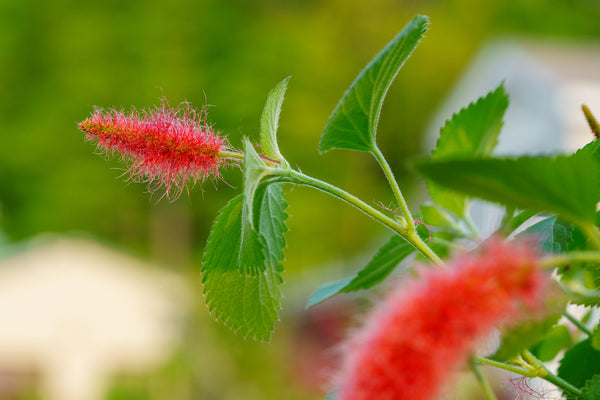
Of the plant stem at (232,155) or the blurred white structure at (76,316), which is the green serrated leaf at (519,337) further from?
the blurred white structure at (76,316)

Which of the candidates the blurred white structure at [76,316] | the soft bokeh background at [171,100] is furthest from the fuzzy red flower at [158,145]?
the soft bokeh background at [171,100]

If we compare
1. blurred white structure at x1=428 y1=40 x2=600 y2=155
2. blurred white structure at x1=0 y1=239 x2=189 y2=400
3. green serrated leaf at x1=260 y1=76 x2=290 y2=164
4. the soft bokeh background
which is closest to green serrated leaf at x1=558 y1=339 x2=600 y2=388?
green serrated leaf at x1=260 y1=76 x2=290 y2=164

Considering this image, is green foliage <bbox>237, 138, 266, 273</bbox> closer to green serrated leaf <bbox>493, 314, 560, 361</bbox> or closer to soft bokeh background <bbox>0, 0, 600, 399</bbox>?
green serrated leaf <bbox>493, 314, 560, 361</bbox>

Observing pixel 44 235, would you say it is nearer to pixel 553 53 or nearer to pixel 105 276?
pixel 105 276

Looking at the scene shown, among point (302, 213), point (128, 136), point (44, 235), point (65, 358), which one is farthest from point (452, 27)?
point (128, 136)

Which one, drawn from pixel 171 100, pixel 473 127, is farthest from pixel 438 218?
pixel 171 100

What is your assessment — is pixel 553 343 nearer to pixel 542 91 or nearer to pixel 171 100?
pixel 542 91
